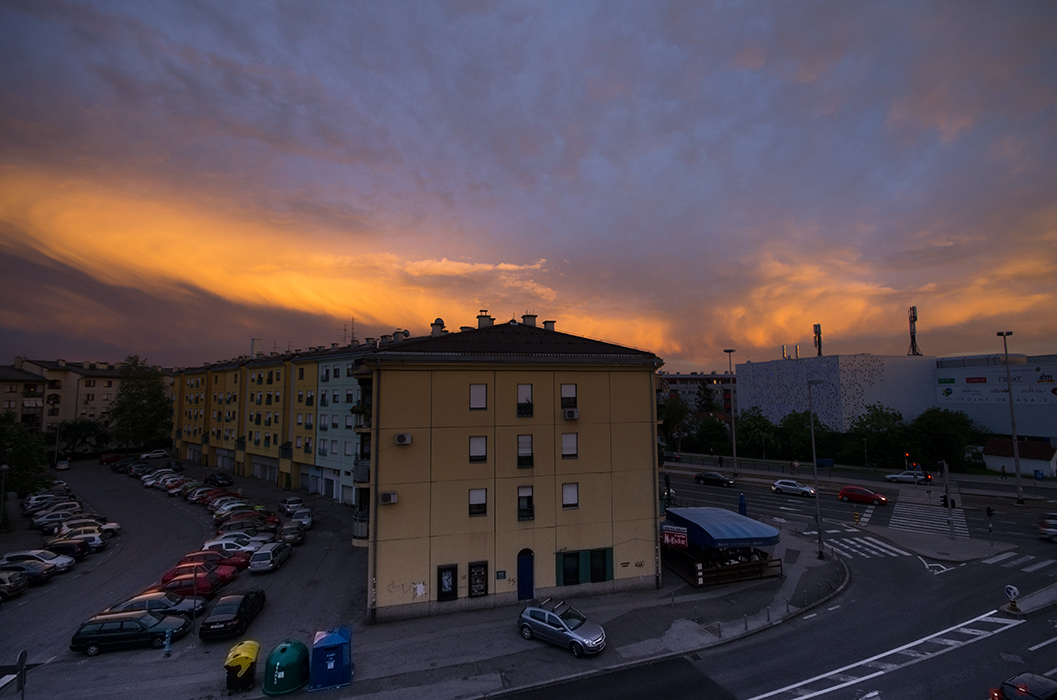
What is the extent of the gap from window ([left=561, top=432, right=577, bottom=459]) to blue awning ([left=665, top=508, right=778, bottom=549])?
8109mm

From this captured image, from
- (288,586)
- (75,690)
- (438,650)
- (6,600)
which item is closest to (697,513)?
(438,650)

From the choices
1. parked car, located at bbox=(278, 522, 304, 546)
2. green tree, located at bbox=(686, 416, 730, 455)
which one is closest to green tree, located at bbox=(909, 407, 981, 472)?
green tree, located at bbox=(686, 416, 730, 455)

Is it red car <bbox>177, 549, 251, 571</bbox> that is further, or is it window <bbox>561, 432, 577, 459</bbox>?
red car <bbox>177, 549, 251, 571</bbox>

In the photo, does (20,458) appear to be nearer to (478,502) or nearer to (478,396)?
(478,502)

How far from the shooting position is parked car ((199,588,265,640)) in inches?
753

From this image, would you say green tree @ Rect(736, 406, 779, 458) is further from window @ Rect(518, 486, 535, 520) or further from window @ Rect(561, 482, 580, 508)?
window @ Rect(518, 486, 535, 520)

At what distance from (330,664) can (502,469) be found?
9611 millimetres

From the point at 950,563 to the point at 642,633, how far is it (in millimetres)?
20748

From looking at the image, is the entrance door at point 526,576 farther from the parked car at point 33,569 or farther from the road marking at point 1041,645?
the parked car at point 33,569

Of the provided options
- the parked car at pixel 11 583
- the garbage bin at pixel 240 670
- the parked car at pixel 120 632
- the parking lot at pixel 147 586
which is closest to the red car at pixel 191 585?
the parking lot at pixel 147 586

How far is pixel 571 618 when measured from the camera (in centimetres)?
1823

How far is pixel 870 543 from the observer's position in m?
31.9

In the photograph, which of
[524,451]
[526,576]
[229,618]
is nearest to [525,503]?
[524,451]

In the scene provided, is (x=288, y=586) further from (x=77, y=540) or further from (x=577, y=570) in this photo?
(x=77, y=540)
